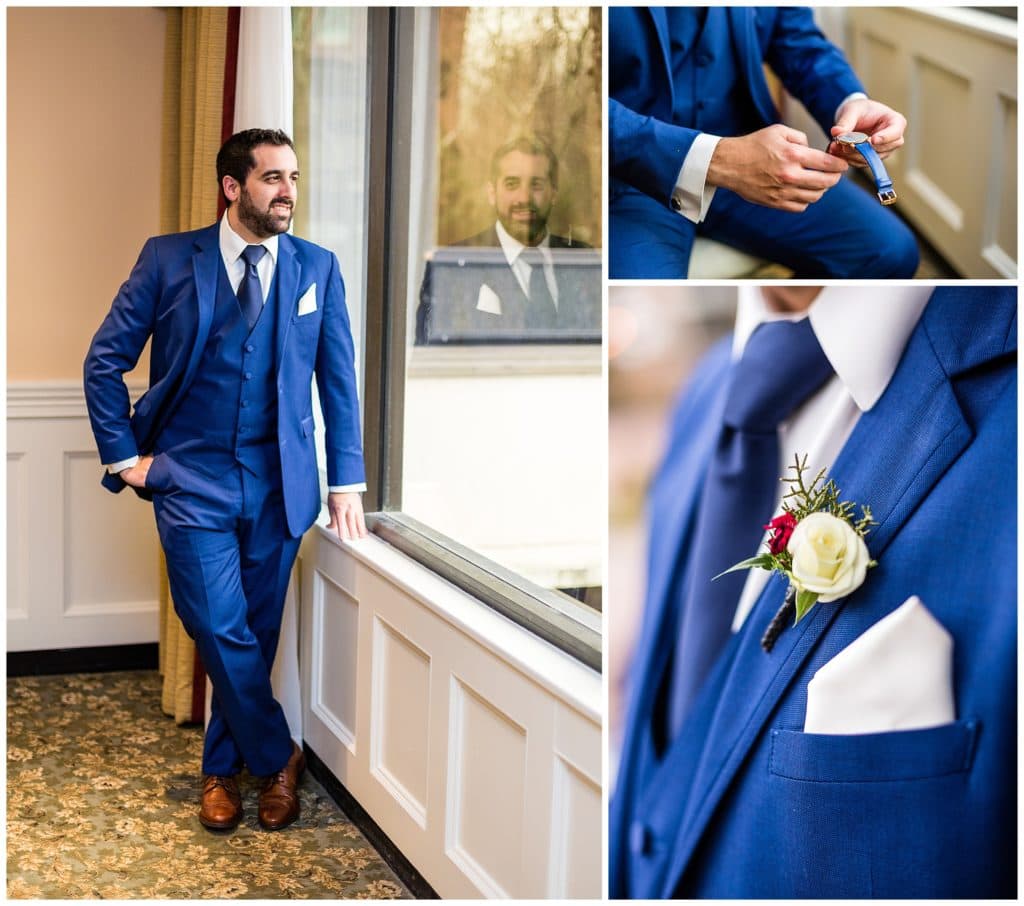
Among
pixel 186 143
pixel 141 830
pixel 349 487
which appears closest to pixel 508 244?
pixel 349 487

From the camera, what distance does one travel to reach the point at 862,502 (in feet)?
5.08

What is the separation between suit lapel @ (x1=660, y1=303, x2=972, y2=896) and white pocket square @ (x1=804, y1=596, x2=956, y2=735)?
0.05 metres

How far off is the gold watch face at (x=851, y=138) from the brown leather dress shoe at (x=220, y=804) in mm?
2101

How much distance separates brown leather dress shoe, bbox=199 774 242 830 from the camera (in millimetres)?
2850

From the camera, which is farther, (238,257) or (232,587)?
(232,587)

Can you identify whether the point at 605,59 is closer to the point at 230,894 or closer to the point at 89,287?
the point at 230,894

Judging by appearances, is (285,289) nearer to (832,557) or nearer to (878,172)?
(878,172)

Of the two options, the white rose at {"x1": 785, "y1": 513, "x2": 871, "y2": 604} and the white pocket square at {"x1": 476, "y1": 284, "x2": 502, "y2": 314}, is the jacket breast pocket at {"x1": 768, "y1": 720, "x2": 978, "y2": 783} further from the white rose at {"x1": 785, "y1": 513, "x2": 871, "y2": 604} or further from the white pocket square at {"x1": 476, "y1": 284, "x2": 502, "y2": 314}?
the white pocket square at {"x1": 476, "y1": 284, "x2": 502, "y2": 314}

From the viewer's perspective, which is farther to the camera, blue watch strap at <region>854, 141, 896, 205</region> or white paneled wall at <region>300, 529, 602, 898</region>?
white paneled wall at <region>300, 529, 602, 898</region>

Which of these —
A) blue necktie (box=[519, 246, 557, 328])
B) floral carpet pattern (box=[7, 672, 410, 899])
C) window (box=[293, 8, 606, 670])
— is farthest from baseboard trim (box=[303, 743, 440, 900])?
blue necktie (box=[519, 246, 557, 328])

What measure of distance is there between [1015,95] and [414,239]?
1395mm

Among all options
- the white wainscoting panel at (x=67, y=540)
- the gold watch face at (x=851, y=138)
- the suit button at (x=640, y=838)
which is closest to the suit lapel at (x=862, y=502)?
the suit button at (x=640, y=838)

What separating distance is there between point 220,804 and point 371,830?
383mm

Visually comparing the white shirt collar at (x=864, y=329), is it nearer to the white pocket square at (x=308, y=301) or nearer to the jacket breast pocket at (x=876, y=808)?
the jacket breast pocket at (x=876, y=808)
